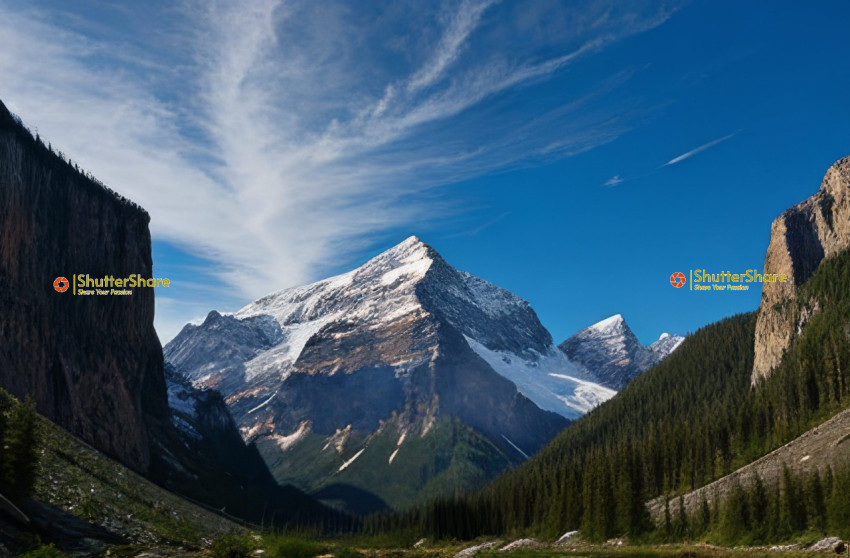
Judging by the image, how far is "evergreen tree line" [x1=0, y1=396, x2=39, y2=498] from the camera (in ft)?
145

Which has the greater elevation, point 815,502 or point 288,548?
point 288,548

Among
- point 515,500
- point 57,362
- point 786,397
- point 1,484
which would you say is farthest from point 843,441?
point 57,362

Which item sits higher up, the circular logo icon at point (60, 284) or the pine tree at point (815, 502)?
the circular logo icon at point (60, 284)

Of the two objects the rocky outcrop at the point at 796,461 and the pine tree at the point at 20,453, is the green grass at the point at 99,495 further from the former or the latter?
the rocky outcrop at the point at 796,461

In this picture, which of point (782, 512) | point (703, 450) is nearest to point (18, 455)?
point (782, 512)

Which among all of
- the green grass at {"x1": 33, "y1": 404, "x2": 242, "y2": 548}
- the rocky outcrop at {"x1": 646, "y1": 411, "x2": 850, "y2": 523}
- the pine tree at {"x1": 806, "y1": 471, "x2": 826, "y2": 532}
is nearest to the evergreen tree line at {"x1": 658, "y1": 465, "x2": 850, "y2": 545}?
the pine tree at {"x1": 806, "y1": 471, "x2": 826, "y2": 532}

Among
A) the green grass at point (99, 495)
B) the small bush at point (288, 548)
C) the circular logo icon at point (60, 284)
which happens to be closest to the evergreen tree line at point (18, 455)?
the green grass at point (99, 495)

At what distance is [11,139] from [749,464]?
194190mm

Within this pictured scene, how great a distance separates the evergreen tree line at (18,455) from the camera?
1745 inches

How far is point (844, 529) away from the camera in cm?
8175

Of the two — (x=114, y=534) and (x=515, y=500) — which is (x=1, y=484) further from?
(x=515, y=500)

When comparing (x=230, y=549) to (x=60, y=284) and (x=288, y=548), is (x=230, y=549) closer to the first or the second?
(x=288, y=548)

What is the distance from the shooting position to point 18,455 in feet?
149

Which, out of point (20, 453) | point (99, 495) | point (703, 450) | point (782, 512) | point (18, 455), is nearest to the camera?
point (18, 455)
